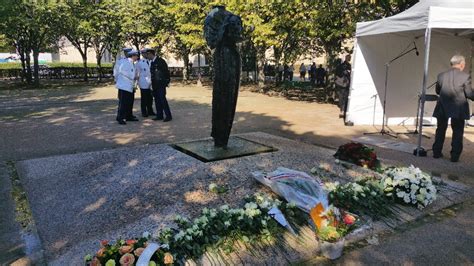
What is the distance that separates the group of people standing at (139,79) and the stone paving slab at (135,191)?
11.8ft

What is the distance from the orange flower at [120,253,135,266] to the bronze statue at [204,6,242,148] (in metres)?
3.10

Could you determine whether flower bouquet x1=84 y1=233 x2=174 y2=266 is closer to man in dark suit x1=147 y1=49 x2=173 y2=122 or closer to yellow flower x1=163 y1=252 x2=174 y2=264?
yellow flower x1=163 y1=252 x2=174 y2=264

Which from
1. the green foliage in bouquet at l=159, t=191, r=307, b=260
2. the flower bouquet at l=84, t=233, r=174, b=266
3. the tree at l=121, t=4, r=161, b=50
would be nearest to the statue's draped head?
the green foliage in bouquet at l=159, t=191, r=307, b=260

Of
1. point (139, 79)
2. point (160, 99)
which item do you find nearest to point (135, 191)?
point (160, 99)

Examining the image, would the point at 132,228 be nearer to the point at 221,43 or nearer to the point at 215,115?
the point at 215,115

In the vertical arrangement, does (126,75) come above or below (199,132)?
above

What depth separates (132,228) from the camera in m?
3.71

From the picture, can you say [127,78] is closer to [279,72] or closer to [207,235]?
[207,235]

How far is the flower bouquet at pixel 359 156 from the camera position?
18.6ft

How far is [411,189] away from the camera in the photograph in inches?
175

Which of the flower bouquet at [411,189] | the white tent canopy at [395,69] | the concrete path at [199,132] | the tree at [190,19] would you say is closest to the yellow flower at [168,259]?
the concrete path at [199,132]

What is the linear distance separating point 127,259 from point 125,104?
7.57 m

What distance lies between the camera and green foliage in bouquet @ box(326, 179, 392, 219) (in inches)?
166

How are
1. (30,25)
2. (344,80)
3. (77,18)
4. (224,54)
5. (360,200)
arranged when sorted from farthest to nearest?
(77,18) < (30,25) < (344,80) < (224,54) < (360,200)
